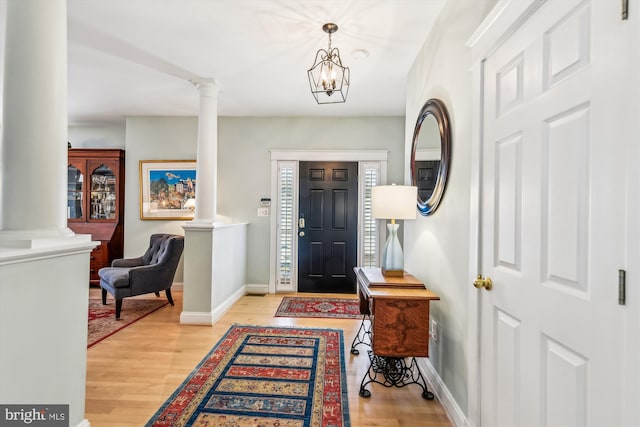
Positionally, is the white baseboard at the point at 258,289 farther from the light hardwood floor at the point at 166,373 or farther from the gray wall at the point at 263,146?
the light hardwood floor at the point at 166,373

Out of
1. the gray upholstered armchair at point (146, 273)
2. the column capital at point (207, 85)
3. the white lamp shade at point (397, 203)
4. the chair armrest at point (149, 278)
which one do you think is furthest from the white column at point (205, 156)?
the white lamp shade at point (397, 203)

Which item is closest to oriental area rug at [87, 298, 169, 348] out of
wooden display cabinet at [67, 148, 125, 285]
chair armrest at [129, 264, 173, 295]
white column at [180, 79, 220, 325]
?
chair armrest at [129, 264, 173, 295]

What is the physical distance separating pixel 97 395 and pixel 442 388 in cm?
218

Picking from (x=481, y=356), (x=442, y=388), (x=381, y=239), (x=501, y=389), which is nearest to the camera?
(x=501, y=389)

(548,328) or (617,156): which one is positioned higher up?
(617,156)

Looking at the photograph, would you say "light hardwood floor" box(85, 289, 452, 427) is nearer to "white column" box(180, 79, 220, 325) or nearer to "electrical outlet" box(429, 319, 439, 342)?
"white column" box(180, 79, 220, 325)

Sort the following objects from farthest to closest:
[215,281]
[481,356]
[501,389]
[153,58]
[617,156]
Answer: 1. [215,281]
2. [153,58]
3. [481,356]
4. [501,389]
5. [617,156]

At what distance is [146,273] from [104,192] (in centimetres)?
209

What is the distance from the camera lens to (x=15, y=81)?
1.41 meters

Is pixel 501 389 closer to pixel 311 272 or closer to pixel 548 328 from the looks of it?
pixel 548 328

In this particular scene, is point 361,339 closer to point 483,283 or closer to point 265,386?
point 265,386

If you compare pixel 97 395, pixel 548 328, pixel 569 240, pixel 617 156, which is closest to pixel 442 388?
pixel 548 328

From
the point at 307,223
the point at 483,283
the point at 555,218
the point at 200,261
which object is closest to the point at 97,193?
the point at 200,261

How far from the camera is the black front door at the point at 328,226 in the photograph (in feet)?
15.3
